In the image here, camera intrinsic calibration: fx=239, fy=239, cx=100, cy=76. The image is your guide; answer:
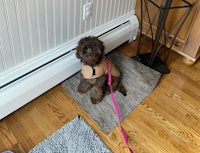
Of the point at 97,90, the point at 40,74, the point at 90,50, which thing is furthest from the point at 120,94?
the point at 40,74

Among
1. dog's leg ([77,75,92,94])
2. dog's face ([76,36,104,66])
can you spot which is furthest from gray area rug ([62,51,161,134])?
dog's face ([76,36,104,66])

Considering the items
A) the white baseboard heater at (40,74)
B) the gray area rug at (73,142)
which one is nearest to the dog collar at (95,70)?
the white baseboard heater at (40,74)

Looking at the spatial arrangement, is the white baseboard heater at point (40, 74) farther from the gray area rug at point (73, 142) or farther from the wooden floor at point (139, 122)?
the gray area rug at point (73, 142)

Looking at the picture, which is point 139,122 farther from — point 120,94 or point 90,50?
point 90,50

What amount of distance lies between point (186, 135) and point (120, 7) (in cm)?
92

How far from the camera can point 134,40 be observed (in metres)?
1.92

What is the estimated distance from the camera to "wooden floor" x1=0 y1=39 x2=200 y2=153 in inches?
48.2

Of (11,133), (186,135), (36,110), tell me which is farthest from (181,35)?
(11,133)

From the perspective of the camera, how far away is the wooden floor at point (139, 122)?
4.01ft

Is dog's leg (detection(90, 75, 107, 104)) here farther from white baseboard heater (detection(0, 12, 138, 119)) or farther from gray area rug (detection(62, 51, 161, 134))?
white baseboard heater (detection(0, 12, 138, 119))

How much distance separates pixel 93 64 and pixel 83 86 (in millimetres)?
213

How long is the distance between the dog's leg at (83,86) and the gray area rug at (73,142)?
231mm

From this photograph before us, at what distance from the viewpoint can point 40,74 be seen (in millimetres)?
1304

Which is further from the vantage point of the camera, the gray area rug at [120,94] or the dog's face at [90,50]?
the gray area rug at [120,94]
